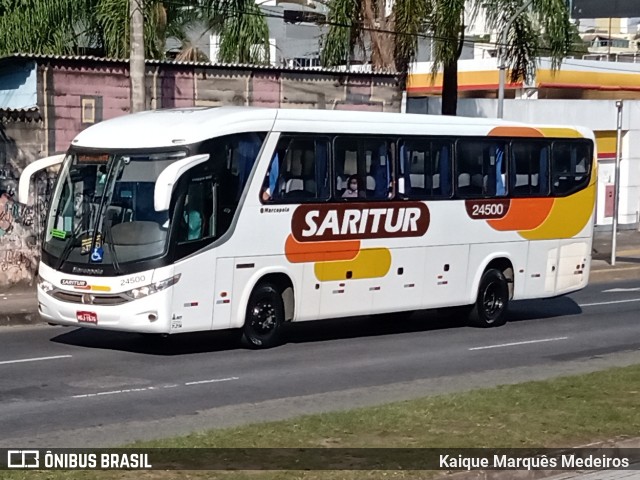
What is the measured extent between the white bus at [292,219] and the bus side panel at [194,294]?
0.06 ft

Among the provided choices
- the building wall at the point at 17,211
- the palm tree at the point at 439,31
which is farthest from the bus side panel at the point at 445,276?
the palm tree at the point at 439,31

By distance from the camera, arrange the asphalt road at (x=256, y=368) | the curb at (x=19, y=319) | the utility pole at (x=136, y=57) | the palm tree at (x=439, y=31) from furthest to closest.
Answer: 1. the palm tree at (x=439, y=31)
2. the utility pole at (x=136, y=57)
3. the curb at (x=19, y=319)
4. the asphalt road at (x=256, y=368)

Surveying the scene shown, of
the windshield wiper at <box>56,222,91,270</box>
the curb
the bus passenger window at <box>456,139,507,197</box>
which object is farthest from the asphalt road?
the bus passenger window at <box>456,139,507,197</box>

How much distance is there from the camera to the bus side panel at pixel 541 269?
2081 cm

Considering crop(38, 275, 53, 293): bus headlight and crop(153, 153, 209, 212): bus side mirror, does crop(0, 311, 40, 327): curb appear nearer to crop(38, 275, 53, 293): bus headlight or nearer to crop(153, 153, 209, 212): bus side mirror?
crop(38, 275, 53, 293): bus headlight

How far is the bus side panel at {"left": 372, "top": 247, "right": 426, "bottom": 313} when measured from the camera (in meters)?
18.3

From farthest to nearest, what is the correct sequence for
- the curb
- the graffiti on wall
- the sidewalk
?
1. the graffiti on wall
2. the sidewalk
3. the curb

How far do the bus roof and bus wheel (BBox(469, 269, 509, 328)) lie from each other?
322cm

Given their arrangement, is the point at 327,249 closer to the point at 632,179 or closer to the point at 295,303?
the point at 295,303

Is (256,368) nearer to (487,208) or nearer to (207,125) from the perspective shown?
(207,125)

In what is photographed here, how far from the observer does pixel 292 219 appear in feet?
55.5

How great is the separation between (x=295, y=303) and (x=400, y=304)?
2124 mm

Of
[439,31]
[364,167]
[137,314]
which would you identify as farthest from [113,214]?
[439,31]

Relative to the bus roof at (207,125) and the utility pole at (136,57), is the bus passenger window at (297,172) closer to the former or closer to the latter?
the bus roof at (207,125)
